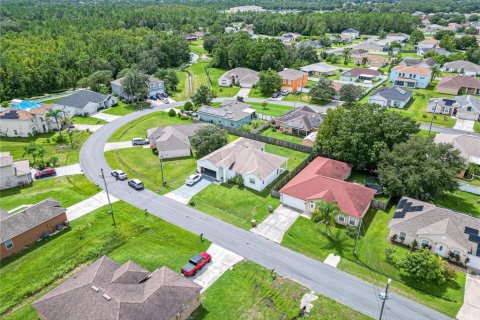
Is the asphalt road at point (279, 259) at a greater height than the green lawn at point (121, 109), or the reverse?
the green lawn at point (121, 109)

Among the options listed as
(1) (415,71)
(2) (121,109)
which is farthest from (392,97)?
(2) (121,109)

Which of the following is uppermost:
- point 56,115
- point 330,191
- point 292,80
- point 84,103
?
point 56,115

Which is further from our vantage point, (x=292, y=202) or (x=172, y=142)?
(x=172, y=142)

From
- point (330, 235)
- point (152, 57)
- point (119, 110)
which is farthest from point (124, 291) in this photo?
point (152, 57)

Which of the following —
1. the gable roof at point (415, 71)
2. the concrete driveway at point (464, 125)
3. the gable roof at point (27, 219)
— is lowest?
the concrete driveway at point (464, 125)

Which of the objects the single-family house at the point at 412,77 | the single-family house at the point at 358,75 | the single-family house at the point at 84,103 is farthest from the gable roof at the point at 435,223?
the single-family house at the point at 358,75

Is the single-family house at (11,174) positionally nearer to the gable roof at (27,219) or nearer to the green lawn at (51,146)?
the green lawn at (51,146)

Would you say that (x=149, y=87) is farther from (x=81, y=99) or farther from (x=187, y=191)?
(x=187, y=191)

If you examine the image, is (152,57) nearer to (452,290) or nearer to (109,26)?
(109,26)
